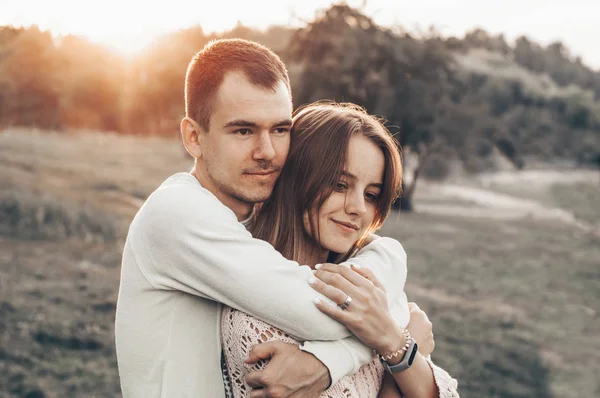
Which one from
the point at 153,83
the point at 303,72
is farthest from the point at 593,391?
the point at 153,83

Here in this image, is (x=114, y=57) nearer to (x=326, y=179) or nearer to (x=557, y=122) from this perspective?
(x=326, y=179)

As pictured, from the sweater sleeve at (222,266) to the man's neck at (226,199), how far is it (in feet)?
0.90

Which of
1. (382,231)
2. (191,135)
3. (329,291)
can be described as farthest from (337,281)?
(382,231)

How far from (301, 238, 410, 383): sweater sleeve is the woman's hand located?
2.0 inches

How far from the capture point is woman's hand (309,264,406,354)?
212cm

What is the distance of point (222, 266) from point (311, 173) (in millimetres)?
586

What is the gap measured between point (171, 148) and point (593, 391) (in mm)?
14265

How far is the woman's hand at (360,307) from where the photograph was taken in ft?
6.97

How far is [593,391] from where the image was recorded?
802cm

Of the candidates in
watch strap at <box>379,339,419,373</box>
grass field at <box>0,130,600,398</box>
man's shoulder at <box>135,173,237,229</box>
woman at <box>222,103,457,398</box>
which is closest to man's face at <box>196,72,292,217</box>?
woman at <box>222,103,457,398</box>

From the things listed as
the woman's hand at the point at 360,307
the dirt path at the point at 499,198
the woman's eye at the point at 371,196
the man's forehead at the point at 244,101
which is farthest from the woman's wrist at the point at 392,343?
the dirt path at the point at 499,198

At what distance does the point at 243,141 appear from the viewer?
7.80 feet

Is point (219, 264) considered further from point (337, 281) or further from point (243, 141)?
point (243, 141)

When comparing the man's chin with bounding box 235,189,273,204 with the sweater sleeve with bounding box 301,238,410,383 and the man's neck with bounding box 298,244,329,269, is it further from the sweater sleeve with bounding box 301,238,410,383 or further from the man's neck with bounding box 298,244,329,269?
the sweater sleeve with bounding box 301,238,410,383
